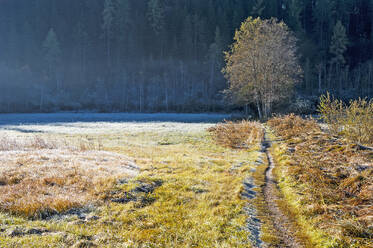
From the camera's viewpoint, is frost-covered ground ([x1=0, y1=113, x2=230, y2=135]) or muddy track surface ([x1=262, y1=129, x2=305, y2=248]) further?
frost-covered ground ([x1=0, y1=113, x2=230, y2=135])

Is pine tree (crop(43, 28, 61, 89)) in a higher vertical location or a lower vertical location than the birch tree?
higher

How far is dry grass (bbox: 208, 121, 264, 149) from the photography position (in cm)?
2050

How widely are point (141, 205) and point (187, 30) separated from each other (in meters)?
78.1

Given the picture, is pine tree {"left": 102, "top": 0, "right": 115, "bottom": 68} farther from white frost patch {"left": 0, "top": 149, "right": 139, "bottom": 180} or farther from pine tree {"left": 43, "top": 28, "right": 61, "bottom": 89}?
white frost patch {"left": 0, "top": 149, "right": 139, "bottom": 180}

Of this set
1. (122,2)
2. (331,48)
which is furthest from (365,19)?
(122,2)

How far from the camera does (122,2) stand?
79.3 metres

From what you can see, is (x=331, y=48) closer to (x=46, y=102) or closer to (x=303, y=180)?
(x=303, y=180)

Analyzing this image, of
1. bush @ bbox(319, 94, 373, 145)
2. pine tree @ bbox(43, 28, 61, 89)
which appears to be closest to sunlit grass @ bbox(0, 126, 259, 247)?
bush @ bbox(319, 94, 373, 145)

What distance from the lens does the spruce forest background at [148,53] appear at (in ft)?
227

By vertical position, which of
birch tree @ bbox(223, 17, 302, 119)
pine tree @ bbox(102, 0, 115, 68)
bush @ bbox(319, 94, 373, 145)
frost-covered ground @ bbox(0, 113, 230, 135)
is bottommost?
frost-covered ground @ bbox(0, 113, 230, 135)

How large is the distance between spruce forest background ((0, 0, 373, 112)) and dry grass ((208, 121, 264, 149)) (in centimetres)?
3933

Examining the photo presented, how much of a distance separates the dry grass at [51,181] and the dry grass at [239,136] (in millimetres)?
11347

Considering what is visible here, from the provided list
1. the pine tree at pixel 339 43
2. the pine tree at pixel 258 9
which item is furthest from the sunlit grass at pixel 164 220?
the pine tree at pixel 339 43

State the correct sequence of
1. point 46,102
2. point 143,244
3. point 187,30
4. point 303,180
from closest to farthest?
point 143,244, point 303,180, point 46,102, point 187,30
